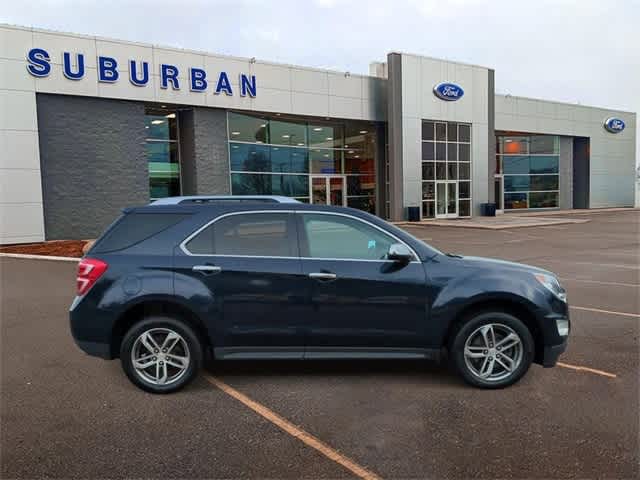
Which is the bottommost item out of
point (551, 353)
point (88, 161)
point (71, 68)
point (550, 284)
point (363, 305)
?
point (551, 353)

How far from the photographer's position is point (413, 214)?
29.3 metres

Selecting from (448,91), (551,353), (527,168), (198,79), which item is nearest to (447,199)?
(448,91)

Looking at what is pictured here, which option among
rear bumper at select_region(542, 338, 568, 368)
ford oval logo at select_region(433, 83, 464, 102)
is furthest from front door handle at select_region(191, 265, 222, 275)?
ford oval logo at select_region(433, 83, 464, 102)

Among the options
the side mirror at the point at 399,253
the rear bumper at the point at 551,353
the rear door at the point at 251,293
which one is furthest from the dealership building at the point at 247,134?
the rear bumper at the point at 551,353

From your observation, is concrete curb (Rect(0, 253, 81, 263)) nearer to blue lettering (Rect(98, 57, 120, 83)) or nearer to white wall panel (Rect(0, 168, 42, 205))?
white wall panel (Rect(0, 168, 42, 205))

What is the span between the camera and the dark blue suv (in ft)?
14.6

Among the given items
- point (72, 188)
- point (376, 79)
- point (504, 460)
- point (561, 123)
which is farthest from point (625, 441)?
point (561, 123)

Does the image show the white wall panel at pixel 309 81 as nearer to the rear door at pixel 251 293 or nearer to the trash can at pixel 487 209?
the trash can at pixel 487 209

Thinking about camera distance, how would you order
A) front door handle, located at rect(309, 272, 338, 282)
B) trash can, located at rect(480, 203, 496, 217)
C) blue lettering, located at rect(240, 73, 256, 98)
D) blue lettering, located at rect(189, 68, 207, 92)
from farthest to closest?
trash can, located at rect(480, 203, 496, 217), blue lettering, located at rect(240, 73, 256, 98), blue lettering, located at rect(189, 68, 207, 92), front door handle, located at rect(309, 272, 338, 282)

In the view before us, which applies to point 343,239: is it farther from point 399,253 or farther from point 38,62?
point 38,62

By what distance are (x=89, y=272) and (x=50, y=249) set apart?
13.8m

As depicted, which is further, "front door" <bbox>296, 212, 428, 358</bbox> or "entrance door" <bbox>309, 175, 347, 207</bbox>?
"entrance door" <bbox>309, 175, 347, 207</bbox>

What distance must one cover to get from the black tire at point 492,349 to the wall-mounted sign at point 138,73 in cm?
1976

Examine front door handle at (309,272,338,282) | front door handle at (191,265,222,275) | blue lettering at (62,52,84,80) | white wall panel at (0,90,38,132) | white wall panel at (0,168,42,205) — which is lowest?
front door handle at (309,272,338,282)
